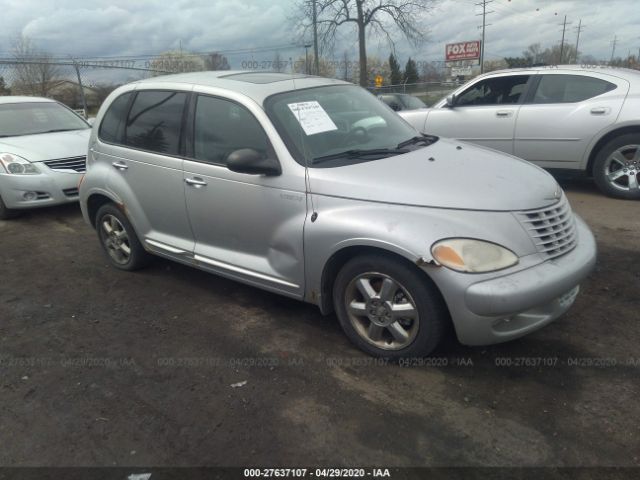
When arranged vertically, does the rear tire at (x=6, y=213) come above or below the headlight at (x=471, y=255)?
below

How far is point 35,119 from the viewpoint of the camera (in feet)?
26.3

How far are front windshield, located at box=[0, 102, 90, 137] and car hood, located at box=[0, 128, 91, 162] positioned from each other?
11.4 inches

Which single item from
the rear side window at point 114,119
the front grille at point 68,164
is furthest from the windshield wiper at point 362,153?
the front grille at point 68,164

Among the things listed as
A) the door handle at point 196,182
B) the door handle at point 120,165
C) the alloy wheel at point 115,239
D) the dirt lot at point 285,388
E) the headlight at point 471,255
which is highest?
the door handle at point 120,165

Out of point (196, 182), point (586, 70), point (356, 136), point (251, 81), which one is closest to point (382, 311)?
point (356, 136)

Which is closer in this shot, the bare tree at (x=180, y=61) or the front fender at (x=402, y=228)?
the front fender at (x=402, y=228)

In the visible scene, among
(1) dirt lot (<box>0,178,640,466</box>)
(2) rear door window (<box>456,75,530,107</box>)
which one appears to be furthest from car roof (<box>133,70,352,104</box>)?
(2) rear door window (<box>456,75,530,107</box>)

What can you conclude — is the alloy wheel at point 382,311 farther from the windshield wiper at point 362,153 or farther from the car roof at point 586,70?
the car roof at point 586,70

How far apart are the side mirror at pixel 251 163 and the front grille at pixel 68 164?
4.45 m

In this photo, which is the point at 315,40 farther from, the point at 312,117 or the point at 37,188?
the point at 312,117

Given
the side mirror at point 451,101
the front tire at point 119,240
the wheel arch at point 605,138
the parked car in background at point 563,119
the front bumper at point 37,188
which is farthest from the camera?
the side mirror at point 451,101

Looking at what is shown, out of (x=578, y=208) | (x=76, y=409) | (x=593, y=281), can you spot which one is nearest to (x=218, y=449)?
(x=76, y=409)

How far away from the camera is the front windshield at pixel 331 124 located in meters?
3.59

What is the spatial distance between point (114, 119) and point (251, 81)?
1508mm
